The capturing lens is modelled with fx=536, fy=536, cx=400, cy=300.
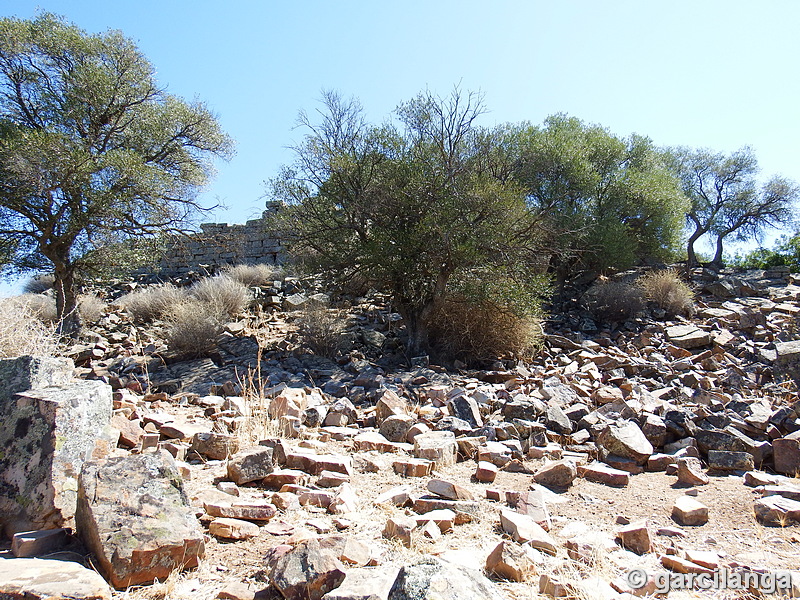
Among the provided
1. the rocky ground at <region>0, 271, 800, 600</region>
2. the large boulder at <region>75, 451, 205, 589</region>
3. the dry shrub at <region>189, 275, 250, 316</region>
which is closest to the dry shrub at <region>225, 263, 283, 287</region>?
the dry shrub at <region>189, 275, 250, 316</region>

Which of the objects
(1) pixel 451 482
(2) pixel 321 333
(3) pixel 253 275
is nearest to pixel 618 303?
(2) pixel 321 333

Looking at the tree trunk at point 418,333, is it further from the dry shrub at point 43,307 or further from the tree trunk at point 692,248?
the tree trunk at point 692,248

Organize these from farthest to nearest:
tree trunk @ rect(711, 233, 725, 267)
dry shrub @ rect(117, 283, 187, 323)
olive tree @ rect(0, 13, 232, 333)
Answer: tree trunk @ rect(711, 233, 725, 267), dry shrub @ rect(117, 283, 187, 323), olive tree @ rect(0, 13, 232, 333)

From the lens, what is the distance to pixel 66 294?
11.0m

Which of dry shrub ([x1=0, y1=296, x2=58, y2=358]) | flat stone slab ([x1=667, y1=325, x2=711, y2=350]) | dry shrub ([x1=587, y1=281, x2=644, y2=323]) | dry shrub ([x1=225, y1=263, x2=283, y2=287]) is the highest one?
dry shrub ([x1=225, y1=263, x2=283, y2=287])

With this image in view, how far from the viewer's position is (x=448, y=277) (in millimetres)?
9906

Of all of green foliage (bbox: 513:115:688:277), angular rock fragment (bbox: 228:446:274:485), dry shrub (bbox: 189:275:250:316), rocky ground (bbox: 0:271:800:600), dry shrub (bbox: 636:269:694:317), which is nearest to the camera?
rocky ground (bbox: 0:271:800:600)

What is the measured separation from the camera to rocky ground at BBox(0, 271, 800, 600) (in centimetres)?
226

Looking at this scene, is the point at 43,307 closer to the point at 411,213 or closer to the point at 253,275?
the point at 253,275

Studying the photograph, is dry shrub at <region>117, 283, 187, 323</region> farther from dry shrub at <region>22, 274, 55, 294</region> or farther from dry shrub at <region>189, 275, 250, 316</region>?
dry shrub at <region>22, 274, 55, 294</region>

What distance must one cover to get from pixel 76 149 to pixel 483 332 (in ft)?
26.4

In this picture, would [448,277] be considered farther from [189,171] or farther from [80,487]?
[80,487]

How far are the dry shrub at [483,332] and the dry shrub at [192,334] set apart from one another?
4132mm

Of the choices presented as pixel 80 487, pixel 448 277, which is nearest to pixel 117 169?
pixel 448 277
